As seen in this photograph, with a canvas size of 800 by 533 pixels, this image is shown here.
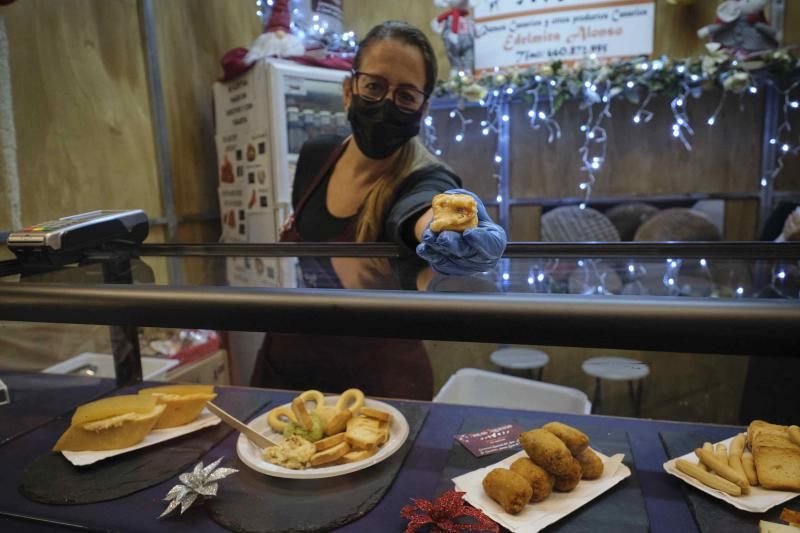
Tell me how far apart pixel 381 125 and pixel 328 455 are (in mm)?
931

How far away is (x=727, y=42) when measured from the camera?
2711 millimetres

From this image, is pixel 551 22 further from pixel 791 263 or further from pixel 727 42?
pixel 791 263

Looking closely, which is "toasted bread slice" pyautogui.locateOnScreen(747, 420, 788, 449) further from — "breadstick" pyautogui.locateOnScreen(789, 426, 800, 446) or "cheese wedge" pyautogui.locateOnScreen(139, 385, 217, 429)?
"cheese wedge" pyautogui.locateOnScreen(139, 385, 217, 429)

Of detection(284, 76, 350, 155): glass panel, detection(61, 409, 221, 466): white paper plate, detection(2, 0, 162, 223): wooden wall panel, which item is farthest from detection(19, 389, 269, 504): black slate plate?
detection(284, 76, 350, 155): glass panel

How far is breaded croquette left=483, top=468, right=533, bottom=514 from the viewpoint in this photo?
59 cm

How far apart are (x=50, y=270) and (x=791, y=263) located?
1.08 m

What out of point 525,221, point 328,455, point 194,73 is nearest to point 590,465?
point 328,455

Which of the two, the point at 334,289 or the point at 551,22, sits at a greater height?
the point at 551,22

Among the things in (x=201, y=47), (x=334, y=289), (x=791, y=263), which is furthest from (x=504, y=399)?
(x=201, y=47)

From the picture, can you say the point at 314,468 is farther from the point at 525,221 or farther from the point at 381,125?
the point at 525,221

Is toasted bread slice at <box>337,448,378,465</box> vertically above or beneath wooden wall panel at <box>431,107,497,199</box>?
beneath

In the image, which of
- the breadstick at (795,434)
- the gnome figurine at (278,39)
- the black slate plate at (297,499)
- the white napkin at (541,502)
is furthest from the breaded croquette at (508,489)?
the gnome figurine at (278,39)

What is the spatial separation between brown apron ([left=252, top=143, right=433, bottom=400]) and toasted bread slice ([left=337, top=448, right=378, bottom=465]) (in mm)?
311

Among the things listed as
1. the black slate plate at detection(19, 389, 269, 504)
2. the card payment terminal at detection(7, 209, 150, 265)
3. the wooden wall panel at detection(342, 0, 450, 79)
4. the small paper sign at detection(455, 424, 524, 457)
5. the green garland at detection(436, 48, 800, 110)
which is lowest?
the black slate plate at detection(19, 389, 269, 504)
